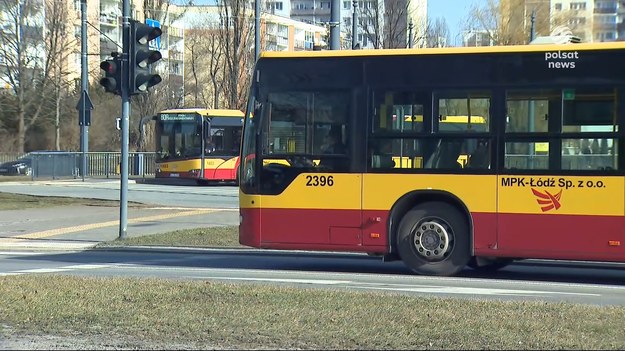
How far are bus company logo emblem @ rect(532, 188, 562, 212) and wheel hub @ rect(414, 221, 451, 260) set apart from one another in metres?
1.38

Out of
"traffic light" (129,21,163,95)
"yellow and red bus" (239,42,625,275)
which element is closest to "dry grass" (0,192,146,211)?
"traffic light" (129,21,163,95)

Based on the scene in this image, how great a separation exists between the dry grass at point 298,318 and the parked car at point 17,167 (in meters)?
43.9

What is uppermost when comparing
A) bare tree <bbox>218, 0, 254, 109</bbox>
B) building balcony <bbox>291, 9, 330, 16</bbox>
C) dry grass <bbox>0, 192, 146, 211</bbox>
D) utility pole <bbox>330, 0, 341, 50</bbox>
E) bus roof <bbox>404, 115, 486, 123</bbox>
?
building balcony <bbox>291, 9, 330, 16</bbox>

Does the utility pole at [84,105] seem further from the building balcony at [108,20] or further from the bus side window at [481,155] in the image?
the building balcony at [108,20]

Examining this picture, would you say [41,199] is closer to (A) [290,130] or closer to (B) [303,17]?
(A) [290,130]

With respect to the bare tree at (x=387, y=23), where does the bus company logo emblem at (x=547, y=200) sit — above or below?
below

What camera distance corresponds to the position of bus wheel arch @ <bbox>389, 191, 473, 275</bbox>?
13594 millimetres

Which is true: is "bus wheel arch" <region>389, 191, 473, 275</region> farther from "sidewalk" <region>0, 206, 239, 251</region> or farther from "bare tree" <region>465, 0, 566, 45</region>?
"bare tree" <region>465, 0, 566, 45</region>

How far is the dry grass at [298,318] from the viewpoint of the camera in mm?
7793

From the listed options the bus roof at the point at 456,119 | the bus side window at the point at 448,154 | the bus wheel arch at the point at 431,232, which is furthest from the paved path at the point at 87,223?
the bus side window at the point at 448,154

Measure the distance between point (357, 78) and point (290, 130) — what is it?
1255 mm

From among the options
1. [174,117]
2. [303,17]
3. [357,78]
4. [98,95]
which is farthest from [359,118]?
[303,17]

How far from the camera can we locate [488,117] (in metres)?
13.4

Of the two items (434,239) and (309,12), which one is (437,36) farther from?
(309,12)
